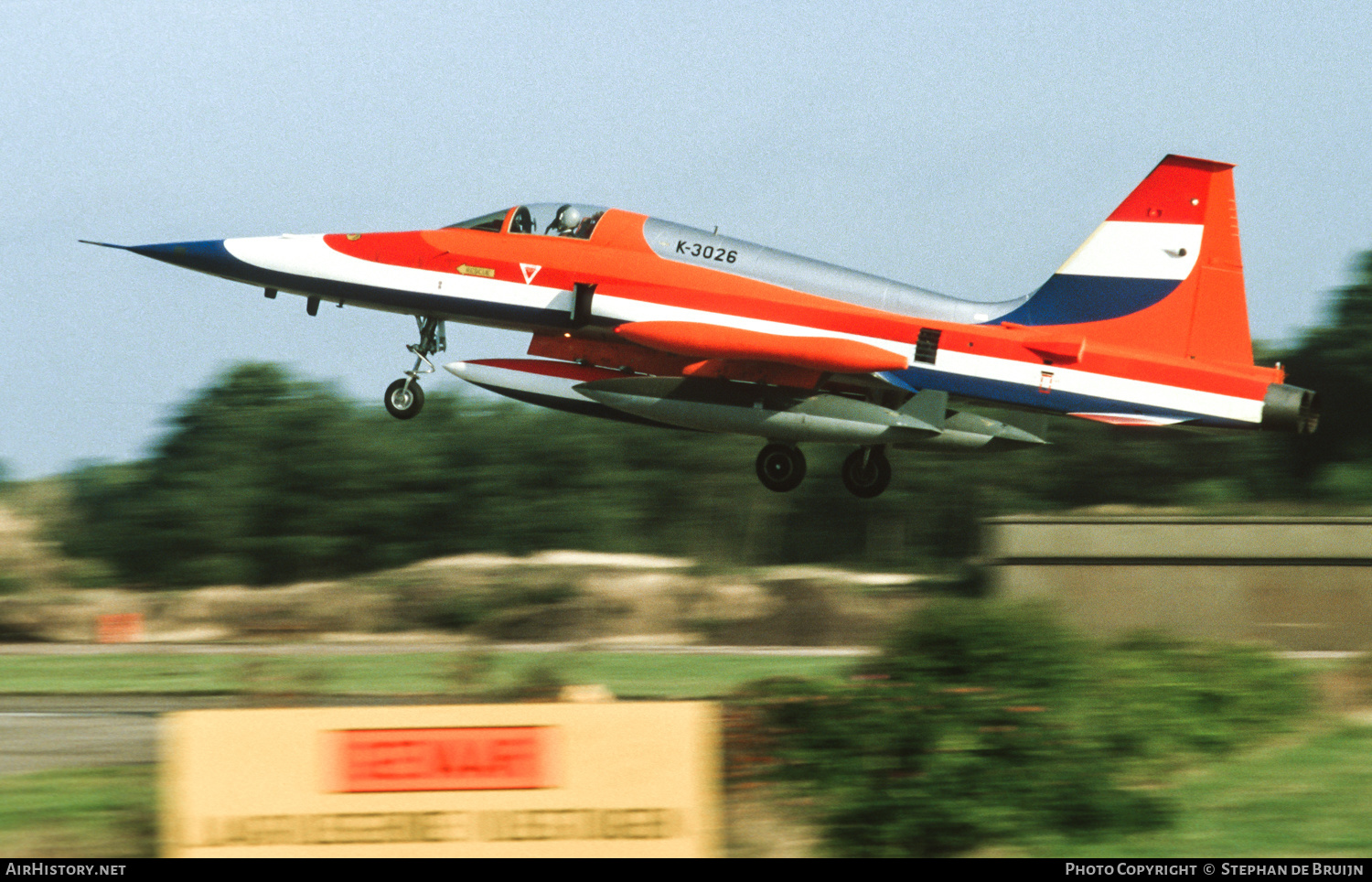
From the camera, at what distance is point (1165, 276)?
20.2 meters

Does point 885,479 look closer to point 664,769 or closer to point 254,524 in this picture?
point 664,769

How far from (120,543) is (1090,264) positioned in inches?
2356

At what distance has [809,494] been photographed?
80.0 metres

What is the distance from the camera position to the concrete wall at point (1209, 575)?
33375 mm

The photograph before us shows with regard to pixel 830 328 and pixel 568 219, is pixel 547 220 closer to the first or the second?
pixel 568 219

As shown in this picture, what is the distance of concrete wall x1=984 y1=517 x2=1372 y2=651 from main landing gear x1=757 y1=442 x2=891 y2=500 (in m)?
12.8

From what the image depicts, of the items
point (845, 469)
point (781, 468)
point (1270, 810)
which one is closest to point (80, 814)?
point (1270, 810)

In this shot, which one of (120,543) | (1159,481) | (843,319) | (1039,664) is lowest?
(120,543)

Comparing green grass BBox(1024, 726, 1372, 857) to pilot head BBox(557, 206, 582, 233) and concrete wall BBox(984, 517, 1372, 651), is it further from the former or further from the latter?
concrete wall BBox(984, 517, 1372, 651)

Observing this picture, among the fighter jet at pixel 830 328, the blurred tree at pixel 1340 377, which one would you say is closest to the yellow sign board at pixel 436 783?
the fighter jet at pixel 830 328

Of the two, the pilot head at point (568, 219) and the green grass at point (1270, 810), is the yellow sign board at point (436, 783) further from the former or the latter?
the pilot head at point (568, 219)

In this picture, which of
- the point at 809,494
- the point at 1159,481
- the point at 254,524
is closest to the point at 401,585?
the point at 254,524

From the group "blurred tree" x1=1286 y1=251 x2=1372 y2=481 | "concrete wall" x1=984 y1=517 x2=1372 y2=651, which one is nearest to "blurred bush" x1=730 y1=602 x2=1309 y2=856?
"concrete wall" x1=984 y1=517 x2=1372 y2=651

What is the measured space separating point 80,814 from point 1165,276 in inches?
595
